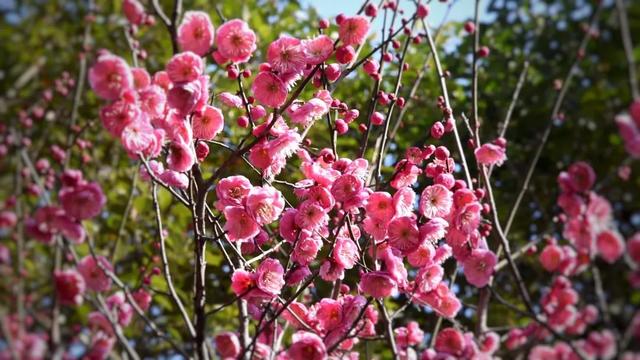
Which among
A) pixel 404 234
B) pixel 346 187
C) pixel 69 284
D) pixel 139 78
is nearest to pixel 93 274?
pixel 69 284

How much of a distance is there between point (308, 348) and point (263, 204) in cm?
31

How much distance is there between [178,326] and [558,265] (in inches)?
57.6

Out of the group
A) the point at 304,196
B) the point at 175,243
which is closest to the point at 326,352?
the point at 304,196

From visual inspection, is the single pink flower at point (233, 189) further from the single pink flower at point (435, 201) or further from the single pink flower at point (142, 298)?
the single pink flower at point (142, 298)

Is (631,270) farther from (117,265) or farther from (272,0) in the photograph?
(272,0)

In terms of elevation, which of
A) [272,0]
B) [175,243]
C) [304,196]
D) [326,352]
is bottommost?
[326,352]

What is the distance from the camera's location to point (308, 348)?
120 cm

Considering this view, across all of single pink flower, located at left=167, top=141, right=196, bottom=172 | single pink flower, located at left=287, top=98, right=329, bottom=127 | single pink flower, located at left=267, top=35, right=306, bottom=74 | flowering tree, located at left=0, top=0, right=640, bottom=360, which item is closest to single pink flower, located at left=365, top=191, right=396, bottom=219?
flowering tree, located at left=0, top=0, right=640, bottom=360

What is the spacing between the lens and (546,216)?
2.07m

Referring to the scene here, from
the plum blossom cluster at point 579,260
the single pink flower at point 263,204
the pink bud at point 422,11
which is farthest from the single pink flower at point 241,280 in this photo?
the pink bud at point 422,11

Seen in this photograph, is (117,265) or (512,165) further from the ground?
(512,165)

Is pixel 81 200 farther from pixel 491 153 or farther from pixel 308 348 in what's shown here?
pixel 491 153

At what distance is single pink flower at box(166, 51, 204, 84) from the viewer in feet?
3.31

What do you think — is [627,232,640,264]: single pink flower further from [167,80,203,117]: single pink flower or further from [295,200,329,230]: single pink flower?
[167,80,203,117]: single pink flower
